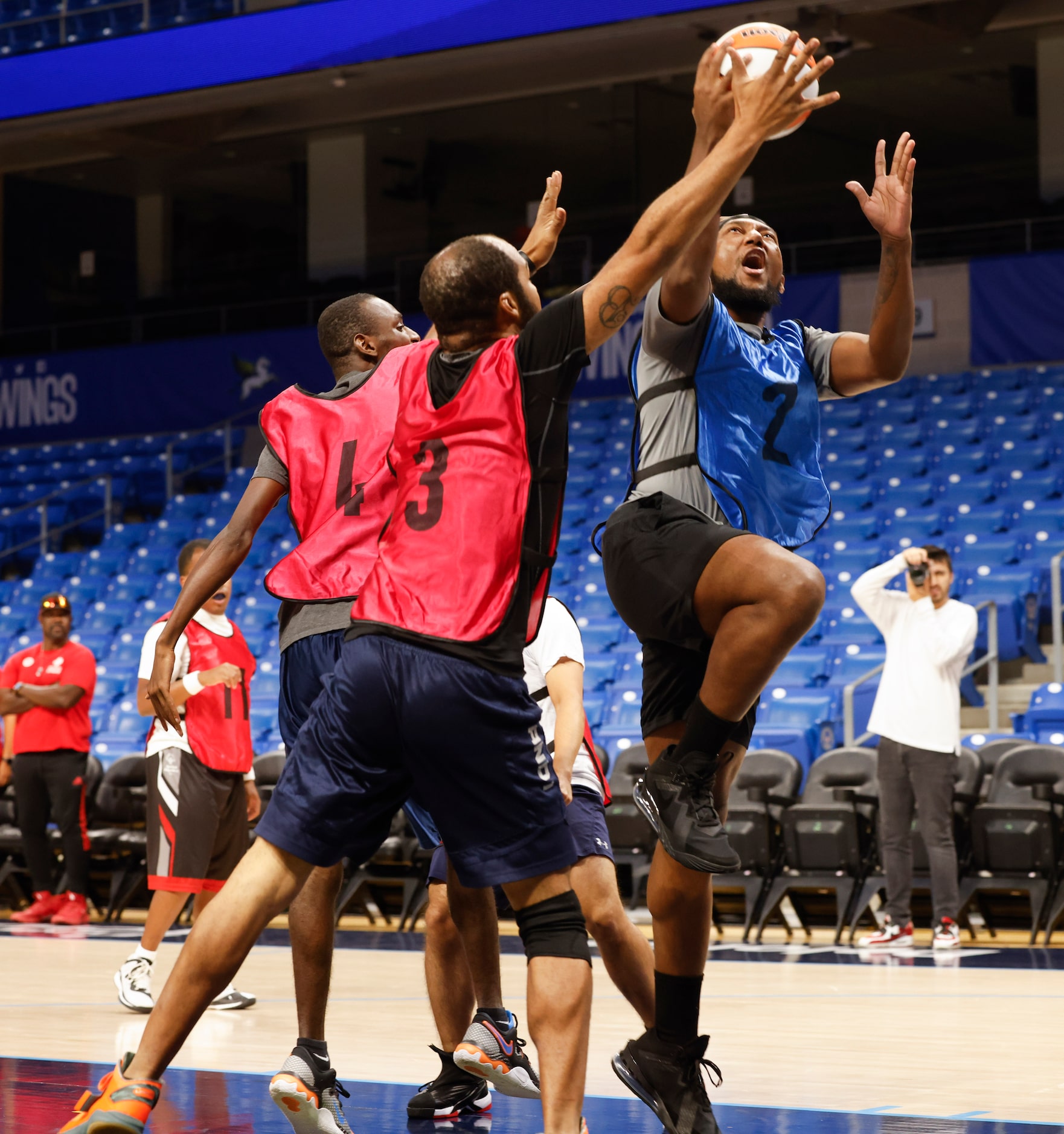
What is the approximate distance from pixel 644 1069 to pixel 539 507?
1433 millimetres

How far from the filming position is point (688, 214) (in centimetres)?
328

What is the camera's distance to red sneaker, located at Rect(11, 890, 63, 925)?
11.8m

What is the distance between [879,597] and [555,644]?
16.7ft

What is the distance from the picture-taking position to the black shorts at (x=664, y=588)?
12.5 feet

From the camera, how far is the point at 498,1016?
4688 mm

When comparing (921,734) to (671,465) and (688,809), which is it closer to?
(671,465)

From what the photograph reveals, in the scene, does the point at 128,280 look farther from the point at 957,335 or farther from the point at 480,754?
the point at 480,754

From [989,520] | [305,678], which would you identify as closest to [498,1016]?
[305,678]

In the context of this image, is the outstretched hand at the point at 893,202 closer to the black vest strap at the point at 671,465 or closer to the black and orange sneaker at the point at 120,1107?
the black vest strap at the point at 671,465

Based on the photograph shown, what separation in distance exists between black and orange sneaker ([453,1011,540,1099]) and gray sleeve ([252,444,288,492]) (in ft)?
5.03

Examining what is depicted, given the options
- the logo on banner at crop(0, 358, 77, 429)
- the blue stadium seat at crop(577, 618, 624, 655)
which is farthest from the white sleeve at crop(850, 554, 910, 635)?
the logo on banner at crop(0, 358, 77, 429)

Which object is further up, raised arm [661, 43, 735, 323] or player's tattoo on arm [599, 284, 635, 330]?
raised arm [661, 43, 735, 323]

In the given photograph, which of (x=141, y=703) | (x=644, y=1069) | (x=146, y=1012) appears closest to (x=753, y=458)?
(x=644, y=1069)

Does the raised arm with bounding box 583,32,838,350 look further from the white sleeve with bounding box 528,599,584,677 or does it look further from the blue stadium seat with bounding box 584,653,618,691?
the blue stadium seat with bounding box 584,653,618,691
